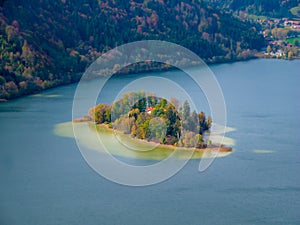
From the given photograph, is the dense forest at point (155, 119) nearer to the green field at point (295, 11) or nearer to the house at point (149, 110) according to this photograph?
the house at point (149, 110)

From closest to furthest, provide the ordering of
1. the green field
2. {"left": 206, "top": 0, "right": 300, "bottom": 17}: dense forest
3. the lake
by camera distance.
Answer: the lake < the green field < {"left": 206, "top": 0, "right": 300, "bottom": 17}: dense forest

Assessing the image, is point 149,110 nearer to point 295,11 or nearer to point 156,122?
point 156,122

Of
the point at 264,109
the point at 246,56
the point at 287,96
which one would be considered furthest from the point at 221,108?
the point at 246,56

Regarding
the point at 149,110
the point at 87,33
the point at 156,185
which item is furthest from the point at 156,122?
the point at 87,33

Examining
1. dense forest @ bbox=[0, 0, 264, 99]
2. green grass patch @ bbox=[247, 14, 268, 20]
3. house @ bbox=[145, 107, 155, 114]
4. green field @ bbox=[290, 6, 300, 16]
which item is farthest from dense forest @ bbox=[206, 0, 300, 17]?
house @ bbox=[145, 107, 155, 114]

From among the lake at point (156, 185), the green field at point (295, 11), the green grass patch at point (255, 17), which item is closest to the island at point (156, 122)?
the lake at point (156, 185)

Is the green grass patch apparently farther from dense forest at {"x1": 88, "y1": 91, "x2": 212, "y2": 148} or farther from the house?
the house
